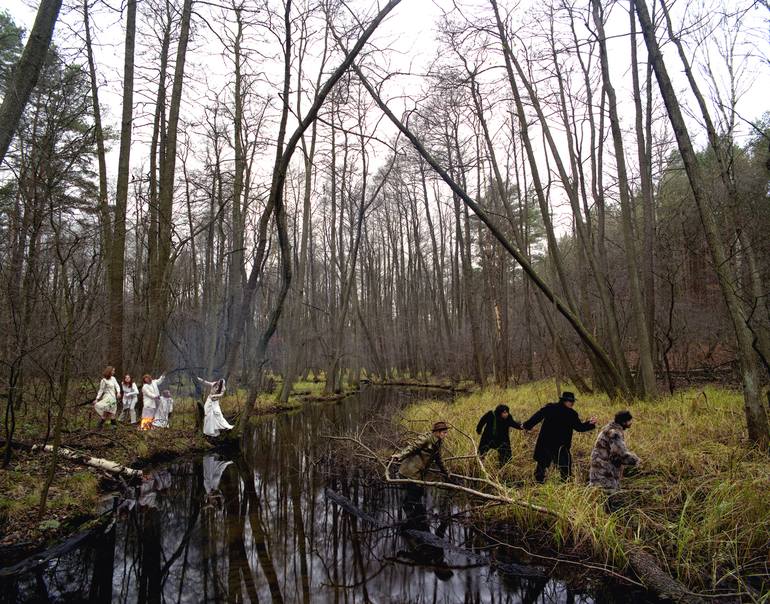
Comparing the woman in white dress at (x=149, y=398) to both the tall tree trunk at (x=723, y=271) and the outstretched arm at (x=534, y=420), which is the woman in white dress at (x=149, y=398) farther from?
the tall tree trunk at (x=723, y=271)

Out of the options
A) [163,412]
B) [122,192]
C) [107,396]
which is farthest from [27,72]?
[163,412]

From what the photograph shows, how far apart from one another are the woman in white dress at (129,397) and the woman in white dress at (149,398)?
382 mm

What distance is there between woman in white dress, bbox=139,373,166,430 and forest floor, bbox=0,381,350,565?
13.9 inches

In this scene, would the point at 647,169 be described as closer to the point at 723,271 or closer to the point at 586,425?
the point at 723,271

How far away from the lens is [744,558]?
179 inches

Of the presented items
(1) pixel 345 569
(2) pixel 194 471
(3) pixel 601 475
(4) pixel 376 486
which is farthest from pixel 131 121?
(3) pixel 601 475

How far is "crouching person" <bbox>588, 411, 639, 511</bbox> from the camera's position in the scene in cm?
598

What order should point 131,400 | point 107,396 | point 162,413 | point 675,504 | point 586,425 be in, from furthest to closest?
point 162,413, point 131,400, point 107,396, point 586,425, point 675,504

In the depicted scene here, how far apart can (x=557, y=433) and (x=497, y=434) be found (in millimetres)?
1270

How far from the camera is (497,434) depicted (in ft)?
25.7

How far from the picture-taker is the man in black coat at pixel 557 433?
6.76 meters

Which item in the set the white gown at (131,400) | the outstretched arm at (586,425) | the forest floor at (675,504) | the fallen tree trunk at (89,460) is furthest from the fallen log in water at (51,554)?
the outstretched arm at (586,425)

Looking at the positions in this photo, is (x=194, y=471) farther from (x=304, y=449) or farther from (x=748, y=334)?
(x=748, y=334)

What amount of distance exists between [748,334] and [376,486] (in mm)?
6484
